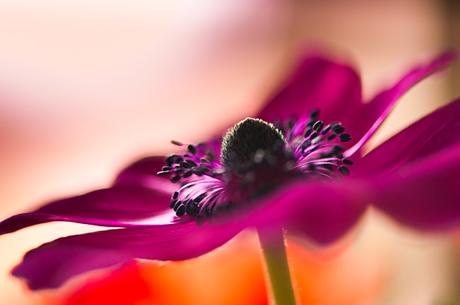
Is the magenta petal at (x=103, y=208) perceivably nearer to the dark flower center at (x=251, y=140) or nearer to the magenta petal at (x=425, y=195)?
the dark flower center at (x=251, y=140)

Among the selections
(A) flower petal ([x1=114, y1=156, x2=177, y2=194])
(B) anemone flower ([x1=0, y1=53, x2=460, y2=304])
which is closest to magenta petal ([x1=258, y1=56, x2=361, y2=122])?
(B) anemone flower ([x1=0, y1=53, x2=460, y2=304])

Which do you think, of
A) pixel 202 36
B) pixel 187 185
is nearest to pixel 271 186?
pixel 187 185

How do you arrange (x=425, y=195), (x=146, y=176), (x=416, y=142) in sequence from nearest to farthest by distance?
(x=425, y=195)
(x=416, y=142)
(x=146, y=176)

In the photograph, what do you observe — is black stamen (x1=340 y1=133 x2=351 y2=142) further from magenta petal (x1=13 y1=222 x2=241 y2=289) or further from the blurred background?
the blurred background

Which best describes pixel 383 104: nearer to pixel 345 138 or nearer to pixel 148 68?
pixel 345 138

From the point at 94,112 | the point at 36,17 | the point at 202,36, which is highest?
the point at 36,17

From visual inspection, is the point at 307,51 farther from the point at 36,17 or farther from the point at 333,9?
the point at 333,9

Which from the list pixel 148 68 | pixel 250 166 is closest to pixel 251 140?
pixel 250 166
